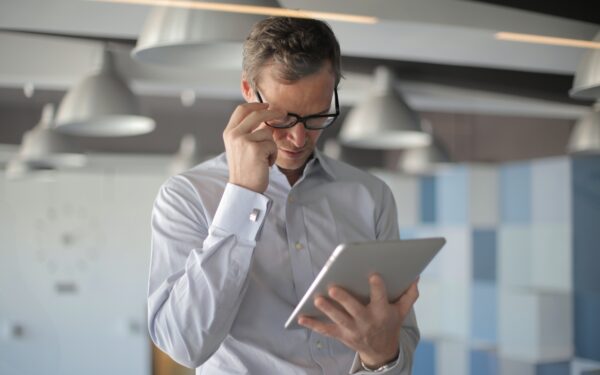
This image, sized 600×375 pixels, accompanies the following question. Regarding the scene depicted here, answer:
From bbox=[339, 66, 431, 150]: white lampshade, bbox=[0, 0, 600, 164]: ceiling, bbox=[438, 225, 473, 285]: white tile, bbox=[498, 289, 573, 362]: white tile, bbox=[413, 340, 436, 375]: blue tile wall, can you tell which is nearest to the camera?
bbox=[0, 0, 600, 164]: ceiling

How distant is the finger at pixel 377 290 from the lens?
1298 millimetres

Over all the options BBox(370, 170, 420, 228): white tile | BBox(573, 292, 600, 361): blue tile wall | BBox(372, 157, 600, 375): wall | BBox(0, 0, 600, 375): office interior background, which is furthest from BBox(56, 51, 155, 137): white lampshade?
BBox(573, 292, 600, 361): blue tile wall

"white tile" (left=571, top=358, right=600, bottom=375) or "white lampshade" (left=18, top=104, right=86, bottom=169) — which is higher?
"white lampshade" (left=18, top=104, right=86, bottom=169)

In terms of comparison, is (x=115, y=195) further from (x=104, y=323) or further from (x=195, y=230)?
(x=195, y=230)

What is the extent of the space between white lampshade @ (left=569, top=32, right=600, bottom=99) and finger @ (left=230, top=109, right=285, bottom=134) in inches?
71.7

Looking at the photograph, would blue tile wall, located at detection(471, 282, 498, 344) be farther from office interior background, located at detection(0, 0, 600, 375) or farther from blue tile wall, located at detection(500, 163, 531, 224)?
blue tile wall, located at detection(500, 163, 531, 224)

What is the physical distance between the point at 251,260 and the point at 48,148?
130 cm

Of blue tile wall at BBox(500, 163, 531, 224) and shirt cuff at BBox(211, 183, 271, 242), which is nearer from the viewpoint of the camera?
shirt cuff at BBox(211, 183, 271, 242)

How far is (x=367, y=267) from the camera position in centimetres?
128

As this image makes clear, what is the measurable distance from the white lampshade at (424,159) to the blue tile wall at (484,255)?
327 mm

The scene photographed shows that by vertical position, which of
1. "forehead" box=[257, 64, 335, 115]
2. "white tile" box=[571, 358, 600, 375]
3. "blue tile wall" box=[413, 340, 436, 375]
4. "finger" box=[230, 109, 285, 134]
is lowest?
"white tile" box=[571, 358, 600, 375]

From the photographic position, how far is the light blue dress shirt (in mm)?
1373

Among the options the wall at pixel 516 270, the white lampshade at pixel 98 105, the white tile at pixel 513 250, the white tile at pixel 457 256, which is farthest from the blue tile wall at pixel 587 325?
the white lampshade at pixel 98 105

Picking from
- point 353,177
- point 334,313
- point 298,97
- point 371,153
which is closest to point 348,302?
point 334,313
